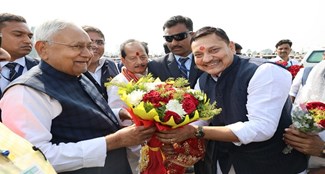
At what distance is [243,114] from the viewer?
2654mm

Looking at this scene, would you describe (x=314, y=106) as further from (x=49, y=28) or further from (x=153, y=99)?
(x=49, y=28)

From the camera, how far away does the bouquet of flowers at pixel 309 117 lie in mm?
2337

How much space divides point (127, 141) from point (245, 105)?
1.05 meters

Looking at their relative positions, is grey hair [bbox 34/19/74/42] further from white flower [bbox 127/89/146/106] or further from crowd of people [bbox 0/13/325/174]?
white flower [bbox 127/89/146/106]

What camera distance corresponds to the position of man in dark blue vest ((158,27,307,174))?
2.49 meters

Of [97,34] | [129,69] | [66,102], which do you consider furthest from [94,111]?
[97,34]

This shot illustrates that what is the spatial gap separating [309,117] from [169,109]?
42.8 inches

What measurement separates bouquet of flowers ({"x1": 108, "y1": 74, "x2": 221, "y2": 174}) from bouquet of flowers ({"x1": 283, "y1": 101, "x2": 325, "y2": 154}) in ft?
2.11

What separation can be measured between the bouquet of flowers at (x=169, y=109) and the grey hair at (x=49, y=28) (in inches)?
22.7

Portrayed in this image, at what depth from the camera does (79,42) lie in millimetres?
2346

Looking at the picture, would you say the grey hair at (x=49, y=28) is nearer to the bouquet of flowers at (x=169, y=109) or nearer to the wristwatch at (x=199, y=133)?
the bouquet of flowers at (x=169, y=109)

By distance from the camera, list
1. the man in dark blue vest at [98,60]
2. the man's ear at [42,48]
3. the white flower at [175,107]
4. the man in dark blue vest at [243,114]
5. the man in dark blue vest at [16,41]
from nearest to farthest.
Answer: the white flower at [175,107]
the man's ear at [42,48]
the man in dark blue vest at [243,114]
the man in dark blue vest at [16,41]
the man in dark blue vest at [98,60]

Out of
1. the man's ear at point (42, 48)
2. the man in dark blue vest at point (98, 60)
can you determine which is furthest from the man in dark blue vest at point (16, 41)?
the man's ear at point (42, 48)

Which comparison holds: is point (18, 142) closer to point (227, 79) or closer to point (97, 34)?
point (227, 79)
